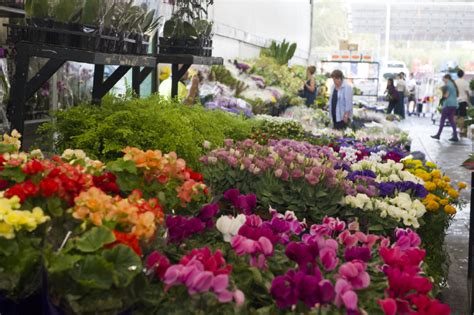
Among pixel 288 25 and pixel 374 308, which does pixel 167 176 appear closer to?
pixel 374 308

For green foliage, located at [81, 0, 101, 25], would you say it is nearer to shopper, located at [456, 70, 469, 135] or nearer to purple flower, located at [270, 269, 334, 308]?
A: purple flower, located at [270, 269, 334, 308]

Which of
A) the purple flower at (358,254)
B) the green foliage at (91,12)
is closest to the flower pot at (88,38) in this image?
the green foliage at (91,12)

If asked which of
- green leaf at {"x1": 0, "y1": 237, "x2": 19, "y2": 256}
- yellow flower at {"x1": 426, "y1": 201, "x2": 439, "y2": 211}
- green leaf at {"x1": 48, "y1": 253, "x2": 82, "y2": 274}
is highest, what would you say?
green leaf at {"x1": 0, "y1": 237, "x2": 19, "y2": 256}

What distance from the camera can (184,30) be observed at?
532 cm

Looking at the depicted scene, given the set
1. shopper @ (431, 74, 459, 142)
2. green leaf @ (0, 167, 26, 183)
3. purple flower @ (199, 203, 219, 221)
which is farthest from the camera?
shopper @ (431, 74, 459, 142)

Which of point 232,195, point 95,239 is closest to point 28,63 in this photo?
point 232,195

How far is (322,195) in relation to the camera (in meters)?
3.43

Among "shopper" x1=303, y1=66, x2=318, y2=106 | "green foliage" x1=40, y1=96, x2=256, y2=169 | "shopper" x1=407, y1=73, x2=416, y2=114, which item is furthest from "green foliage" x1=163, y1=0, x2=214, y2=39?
"shopper" x1=407, y1=73, x2=416, y2=114

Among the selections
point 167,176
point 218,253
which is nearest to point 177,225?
point 167,176

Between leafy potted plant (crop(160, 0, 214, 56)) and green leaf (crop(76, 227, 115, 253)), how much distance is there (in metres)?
3.62

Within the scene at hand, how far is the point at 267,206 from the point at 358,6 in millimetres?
26432

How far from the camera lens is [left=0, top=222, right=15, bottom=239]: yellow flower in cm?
178

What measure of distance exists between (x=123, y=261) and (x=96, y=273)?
0.07 metres

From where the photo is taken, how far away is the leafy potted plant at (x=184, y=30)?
530 cm
